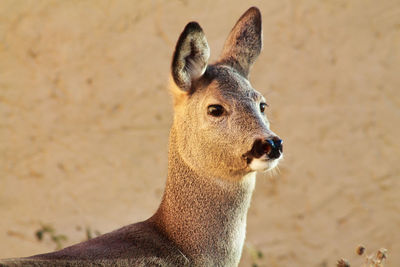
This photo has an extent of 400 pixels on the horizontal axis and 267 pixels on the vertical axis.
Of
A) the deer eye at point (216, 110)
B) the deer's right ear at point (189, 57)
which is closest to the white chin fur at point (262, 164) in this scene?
the deer eye at point (216, 110)

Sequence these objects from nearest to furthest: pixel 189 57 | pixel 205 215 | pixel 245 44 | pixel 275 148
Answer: pixel 275 148 → pixel 205 215 → pixel 189 57 → pixel 245 44

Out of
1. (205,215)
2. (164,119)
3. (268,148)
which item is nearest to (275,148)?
(268,148)

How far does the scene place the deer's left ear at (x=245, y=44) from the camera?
3.50m

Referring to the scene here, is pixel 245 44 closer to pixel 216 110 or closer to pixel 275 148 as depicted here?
pixel 216 110

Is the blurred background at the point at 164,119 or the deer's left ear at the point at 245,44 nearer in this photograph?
the deer's left ear at the point at 245,44

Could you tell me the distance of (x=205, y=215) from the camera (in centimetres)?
310

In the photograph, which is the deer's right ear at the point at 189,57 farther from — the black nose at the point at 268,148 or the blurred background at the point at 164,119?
the blurred background at the point at 164,119

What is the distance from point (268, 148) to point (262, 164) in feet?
0.28

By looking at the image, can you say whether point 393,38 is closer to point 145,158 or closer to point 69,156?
point 145,158

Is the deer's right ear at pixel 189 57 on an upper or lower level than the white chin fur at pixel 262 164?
upper

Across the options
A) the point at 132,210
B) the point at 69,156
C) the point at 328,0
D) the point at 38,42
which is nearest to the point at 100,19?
the point at 38,42

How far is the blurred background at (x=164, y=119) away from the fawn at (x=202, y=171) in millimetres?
2859

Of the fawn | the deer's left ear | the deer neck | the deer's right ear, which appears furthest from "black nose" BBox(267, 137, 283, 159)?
the deer's left ear

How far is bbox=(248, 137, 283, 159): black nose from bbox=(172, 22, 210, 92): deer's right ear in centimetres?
51
